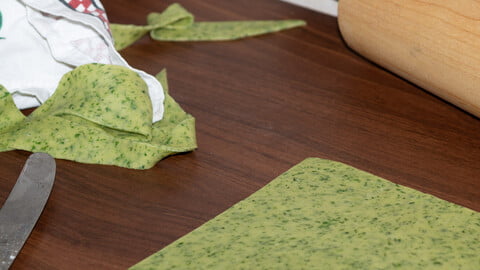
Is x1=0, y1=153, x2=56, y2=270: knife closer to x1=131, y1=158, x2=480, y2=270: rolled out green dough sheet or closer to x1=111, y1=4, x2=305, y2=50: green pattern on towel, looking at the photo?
x1=131, y1=158, x2=480, y2=270: rolled out green dough sheet

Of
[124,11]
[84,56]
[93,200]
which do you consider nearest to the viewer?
[93,200]

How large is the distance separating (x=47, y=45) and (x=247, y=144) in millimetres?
302

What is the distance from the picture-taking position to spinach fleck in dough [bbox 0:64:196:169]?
3.06 ft

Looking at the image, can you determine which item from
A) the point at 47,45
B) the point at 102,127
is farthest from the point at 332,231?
the point at 47,45

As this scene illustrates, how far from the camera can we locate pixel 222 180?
0.91 meters

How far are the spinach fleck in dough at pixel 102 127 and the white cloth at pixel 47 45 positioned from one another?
45 millimetres

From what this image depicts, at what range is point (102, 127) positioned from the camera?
959 mm

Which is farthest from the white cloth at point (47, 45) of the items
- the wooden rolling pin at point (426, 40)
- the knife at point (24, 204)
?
the wooden rolling pin at point (426, 40)

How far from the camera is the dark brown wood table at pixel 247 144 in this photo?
826mm

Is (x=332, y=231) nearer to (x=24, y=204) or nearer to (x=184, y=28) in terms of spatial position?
(x=24, y=204)

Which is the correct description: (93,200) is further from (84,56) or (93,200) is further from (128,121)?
(84,56)

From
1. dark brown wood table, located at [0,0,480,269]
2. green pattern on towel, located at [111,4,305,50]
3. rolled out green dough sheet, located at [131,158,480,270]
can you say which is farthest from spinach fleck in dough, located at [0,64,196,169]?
green pattern on towel, located at [111,4,305,50]

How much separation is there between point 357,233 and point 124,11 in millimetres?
710

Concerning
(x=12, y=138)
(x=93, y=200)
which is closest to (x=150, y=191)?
(x=93, y=200)
